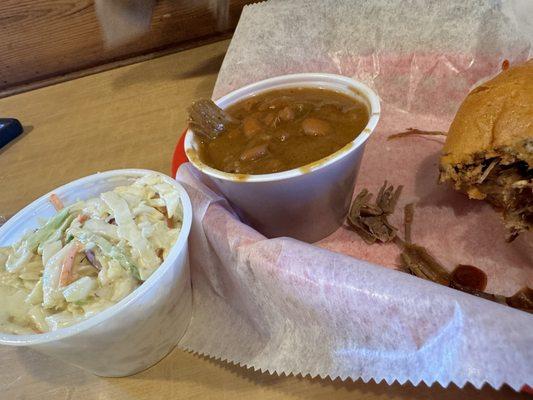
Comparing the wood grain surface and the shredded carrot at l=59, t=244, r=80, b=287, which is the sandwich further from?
the wood grain surface

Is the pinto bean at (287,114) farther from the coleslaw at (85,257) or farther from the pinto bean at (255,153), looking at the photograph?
the coleslaw at (85,257)

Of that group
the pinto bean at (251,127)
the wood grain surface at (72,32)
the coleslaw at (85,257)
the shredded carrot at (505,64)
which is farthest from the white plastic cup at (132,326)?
the wood grain surface at (72,32)

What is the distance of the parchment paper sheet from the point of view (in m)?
0.98

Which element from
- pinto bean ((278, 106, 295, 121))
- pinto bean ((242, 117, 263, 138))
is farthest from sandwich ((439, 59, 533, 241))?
pinto bean ((242, 117, 263, 138))

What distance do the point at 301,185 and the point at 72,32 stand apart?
7.70ft

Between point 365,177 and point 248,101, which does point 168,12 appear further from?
point 365,177

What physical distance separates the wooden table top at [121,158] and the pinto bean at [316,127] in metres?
0.75

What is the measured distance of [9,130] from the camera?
276cm

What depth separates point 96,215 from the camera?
1.45 m

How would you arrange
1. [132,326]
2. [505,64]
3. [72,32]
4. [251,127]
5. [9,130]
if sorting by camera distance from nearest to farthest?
1. [132,326]
2. [251,127]
3. [505,64]
4. [9,130]
5. [72,32]

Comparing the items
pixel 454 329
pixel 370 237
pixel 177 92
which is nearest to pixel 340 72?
pixel 370 237

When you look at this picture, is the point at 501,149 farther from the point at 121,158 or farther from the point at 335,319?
the point at 121,158

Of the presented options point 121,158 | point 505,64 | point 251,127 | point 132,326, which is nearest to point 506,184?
point 505,64

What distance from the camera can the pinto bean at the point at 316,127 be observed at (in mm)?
1522
